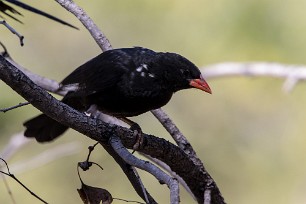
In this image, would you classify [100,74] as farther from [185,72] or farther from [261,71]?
[261,71]

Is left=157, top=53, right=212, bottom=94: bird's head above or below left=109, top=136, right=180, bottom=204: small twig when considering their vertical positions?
above

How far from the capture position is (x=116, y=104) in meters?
4.16

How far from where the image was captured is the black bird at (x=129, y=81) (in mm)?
4176

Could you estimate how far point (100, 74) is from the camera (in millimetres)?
4246

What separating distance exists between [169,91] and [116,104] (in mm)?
340

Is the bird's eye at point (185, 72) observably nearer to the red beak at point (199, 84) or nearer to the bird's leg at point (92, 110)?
the red beak at point (199, 84)

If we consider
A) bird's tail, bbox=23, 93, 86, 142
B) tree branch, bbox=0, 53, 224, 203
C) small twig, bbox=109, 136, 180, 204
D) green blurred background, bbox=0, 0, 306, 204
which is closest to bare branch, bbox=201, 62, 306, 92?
green blurred background, bbox=0, 0, 306, 204

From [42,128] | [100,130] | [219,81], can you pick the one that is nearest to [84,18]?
[42,128]

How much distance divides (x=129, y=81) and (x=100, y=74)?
0.55ft

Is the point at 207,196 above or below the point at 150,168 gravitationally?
above

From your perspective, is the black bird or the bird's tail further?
the bird's tail

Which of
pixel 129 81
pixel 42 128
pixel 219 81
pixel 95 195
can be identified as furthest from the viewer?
pixel 219 81

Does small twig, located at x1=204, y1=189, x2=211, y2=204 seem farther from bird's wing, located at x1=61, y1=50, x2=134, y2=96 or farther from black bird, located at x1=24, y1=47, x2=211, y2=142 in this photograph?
bird's wing, located at x1=61, y1=50, x2=134, y2=96

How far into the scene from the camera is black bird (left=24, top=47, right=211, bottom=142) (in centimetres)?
418
